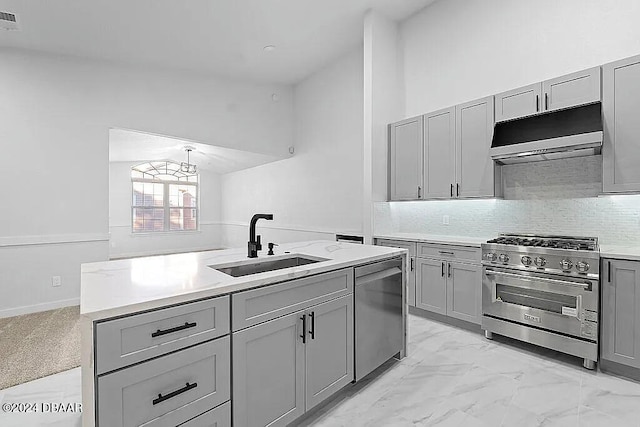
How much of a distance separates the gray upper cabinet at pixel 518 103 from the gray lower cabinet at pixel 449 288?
149 cm

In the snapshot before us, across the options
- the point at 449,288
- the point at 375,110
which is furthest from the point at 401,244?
the point at 375,110

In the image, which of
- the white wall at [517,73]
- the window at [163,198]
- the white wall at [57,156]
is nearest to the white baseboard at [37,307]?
the white wall at [57,156]

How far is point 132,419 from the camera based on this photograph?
1180mm

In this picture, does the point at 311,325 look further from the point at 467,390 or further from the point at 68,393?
the point at 68,393

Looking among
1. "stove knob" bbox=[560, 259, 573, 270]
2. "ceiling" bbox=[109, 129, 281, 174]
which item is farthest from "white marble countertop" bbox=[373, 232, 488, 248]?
"ceiling" bbox=[109, 129, 281, 174]

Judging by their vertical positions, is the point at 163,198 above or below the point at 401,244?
above

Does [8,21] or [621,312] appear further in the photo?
[8,21]

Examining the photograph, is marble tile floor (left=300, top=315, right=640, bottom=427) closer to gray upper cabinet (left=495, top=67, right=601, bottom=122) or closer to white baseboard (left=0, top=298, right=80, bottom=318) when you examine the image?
gray upper cabinet (left=495, top=67, right=601, bottom=122)

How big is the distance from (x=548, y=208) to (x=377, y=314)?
2207mm

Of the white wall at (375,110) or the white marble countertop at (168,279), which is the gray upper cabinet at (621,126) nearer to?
the white marble countertop at (168,279)

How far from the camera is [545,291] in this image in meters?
2.72

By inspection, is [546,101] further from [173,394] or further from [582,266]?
[173,394]

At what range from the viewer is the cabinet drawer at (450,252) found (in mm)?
3189

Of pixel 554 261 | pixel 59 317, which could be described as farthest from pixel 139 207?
pixel 554 261
